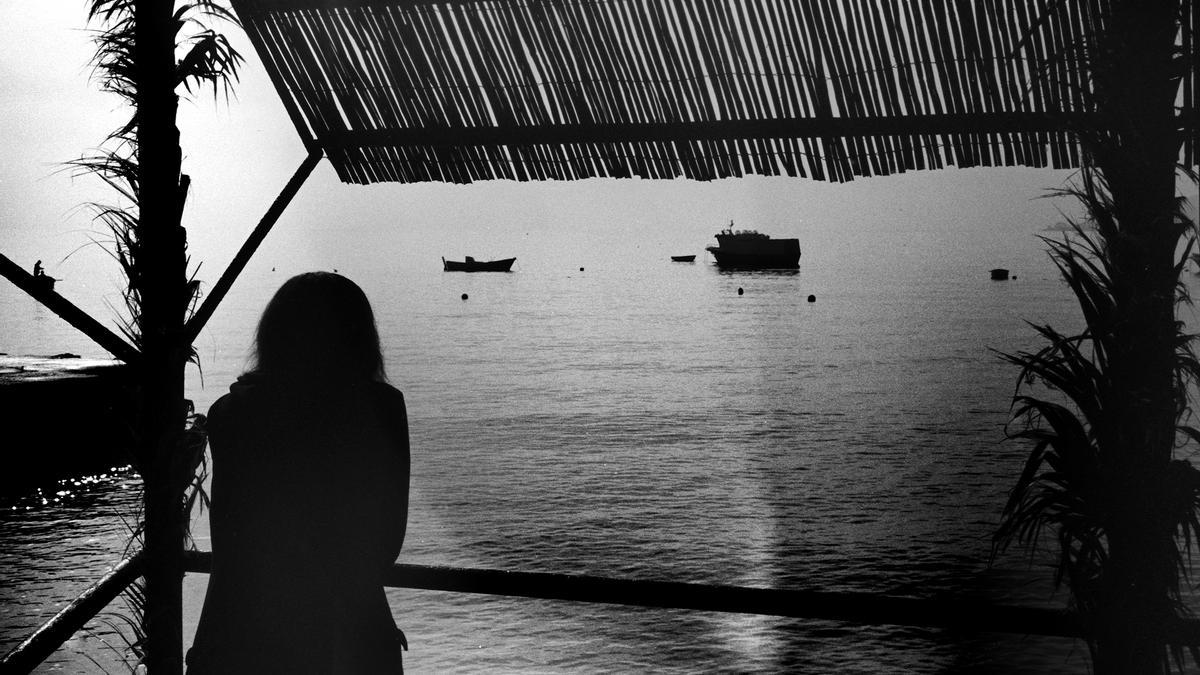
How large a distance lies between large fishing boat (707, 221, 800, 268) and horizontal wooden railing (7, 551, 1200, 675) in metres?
146

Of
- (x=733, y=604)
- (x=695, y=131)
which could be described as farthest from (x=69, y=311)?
(x=733, y=604)

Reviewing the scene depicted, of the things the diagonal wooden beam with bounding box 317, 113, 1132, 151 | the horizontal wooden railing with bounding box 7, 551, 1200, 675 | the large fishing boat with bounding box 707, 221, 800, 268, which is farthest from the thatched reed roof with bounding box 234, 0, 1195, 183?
the large fishing boat with bounding box 707, 221, 800, 268

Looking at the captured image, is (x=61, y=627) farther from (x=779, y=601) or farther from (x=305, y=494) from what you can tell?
(x=779, y=601)

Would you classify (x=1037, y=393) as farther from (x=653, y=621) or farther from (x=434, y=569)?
(x=434, y=569)

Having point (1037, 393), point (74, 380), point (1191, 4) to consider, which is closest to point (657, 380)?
point (1037, 393)

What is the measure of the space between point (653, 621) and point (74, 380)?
12.9 metres

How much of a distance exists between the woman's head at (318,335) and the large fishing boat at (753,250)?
14630 cm

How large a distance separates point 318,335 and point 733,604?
45.4 inches

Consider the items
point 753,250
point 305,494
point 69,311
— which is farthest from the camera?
point 753,250

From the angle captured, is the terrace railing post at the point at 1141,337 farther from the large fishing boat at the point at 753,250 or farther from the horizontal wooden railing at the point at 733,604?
the large fishing boat at the point at 753,250

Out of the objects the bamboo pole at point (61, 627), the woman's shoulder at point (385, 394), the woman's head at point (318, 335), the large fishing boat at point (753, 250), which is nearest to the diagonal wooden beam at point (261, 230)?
the bamboo pole at point (61, 627)

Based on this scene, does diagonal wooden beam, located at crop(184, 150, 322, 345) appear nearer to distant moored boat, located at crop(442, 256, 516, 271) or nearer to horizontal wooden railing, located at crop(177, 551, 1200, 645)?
horizontal wooden railing, located at crop(177, 551, 1200, 645)

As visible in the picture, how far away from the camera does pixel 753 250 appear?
151 metres

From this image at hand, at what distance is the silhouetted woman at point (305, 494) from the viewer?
191 cm
